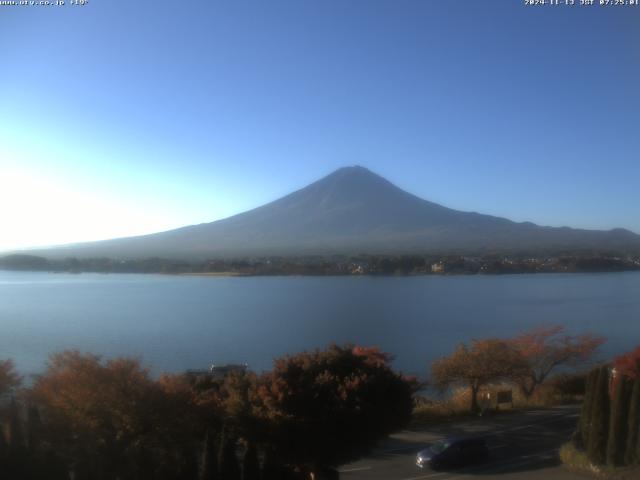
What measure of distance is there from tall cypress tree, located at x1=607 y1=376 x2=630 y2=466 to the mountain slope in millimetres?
43285

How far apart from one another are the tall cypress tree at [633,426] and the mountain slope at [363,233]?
4346 cm

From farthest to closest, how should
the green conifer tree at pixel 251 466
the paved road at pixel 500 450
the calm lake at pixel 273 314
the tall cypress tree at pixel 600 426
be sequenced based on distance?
the calm lake at pixel 273 314, the paved road at pixel 500 450, the tall cypress tree at pixel 600 426, the green conifer tree at pixel 251 466

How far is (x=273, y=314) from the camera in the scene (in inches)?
1048

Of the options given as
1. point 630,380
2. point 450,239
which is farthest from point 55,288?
point 450,239

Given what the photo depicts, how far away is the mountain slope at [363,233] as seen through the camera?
56.8 metres

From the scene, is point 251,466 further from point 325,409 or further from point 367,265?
point 367,265

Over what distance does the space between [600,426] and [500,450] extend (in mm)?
2347

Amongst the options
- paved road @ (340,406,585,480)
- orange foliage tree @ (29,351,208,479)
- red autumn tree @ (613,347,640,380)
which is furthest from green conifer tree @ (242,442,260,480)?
red autumn tree @ (613,347,640,380)

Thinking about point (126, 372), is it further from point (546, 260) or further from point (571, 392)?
point (546, 260)

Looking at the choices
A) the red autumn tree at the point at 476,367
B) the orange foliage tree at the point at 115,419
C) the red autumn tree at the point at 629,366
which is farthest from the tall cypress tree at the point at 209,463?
the red autumn tree at the point at 476,367

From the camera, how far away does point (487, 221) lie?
75438 mm

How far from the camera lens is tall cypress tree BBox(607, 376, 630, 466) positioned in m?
8.22

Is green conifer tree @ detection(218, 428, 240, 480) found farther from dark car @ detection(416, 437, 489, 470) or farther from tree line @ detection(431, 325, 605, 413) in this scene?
tree line @ detection(431, 325, 605, 413)

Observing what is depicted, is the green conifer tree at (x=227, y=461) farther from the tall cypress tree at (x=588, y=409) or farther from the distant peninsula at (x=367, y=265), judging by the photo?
the distant peninsula at (x=367, y=265)
